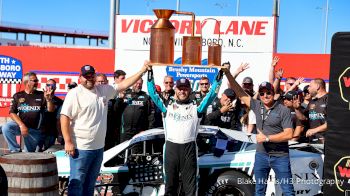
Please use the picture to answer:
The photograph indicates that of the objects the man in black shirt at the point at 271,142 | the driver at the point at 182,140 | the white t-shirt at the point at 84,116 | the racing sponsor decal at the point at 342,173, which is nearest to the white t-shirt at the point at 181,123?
the driver at the point at 182,140

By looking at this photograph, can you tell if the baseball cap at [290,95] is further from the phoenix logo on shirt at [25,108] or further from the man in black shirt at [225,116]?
the phoenix logo on shirt at [25,108]

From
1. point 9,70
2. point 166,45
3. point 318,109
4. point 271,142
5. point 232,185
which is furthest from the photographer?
point 9,70

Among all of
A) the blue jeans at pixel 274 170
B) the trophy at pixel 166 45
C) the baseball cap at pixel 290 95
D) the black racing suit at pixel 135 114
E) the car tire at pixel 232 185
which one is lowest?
the car tire at pixel 232 185

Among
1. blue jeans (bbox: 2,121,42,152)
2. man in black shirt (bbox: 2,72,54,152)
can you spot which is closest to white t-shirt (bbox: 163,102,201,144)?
man in black shirt (bbox: 2,72,54,152)

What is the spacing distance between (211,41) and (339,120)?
21.5 feet

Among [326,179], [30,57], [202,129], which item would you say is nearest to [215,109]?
[202,129]

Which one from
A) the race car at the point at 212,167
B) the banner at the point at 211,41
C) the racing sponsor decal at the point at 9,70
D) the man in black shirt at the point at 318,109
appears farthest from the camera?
the racing sponsor decal at the point at 9,70

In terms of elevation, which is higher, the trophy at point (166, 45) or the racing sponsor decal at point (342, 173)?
the trophy at point (166, 45)

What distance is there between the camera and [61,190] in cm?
592

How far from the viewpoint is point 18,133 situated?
23.2 ft

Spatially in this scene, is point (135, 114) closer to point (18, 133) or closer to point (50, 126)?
point (50, 126)

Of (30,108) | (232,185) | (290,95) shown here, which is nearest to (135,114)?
(30,108)

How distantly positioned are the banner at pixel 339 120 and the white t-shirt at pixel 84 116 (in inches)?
99.9

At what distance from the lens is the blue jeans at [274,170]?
5152mm
